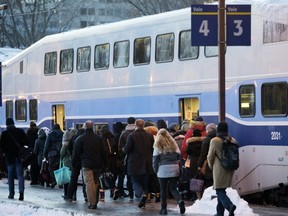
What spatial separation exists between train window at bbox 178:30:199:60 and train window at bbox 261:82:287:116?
8.70 ft

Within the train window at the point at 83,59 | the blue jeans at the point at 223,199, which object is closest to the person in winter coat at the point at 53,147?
the train window at the point at 83,59

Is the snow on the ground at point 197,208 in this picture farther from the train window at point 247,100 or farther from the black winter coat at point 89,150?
the train window at point 247,100

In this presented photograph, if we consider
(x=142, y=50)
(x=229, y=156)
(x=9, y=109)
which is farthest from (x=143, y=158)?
(x=9, y=109)

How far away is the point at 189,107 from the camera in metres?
19.3

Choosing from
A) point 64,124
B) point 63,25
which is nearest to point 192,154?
point 64,124

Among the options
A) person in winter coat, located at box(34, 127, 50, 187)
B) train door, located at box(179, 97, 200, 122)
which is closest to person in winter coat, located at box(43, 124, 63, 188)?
person in winter coat, located at box(34, 127, 50, 187)

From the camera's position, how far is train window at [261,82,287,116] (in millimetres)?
16328

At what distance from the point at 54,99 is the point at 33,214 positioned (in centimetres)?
987

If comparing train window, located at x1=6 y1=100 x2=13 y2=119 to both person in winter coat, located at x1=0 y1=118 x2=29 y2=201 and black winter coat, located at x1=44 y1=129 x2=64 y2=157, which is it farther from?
person in winter coat, located at x1=0 y1=118 x2=29 y2=201

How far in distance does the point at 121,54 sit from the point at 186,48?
3.12 metres

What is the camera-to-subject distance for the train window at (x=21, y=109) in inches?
1057

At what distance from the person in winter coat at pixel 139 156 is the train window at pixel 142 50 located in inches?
200

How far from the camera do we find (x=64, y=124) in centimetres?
2462

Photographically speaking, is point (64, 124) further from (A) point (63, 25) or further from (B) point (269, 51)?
(A) point (63, 25)
